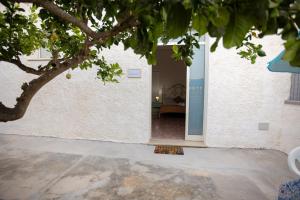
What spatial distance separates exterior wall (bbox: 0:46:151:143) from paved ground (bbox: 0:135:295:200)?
0.51 meters

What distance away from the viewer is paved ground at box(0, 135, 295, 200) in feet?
9.82

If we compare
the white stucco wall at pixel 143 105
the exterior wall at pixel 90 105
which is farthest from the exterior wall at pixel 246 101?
the exterior wall at pixel 90 105

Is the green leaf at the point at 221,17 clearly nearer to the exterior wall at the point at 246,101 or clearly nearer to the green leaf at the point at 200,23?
the green leaf at the point at 200,23

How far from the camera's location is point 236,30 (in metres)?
0.63

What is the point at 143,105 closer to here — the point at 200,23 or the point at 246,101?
the point at 246,101

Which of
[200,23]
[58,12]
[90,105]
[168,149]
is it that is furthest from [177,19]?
[90,105]

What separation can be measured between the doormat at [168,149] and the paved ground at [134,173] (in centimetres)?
14

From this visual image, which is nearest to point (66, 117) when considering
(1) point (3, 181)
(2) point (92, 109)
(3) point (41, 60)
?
(2) point (92, 109)

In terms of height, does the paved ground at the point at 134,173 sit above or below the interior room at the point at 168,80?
below

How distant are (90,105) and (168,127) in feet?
8.23

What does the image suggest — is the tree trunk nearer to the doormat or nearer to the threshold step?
the doormat

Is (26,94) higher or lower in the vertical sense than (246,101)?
higher

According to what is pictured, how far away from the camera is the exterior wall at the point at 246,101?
476 cm

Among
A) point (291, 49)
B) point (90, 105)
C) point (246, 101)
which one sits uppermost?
point (291, 49)
